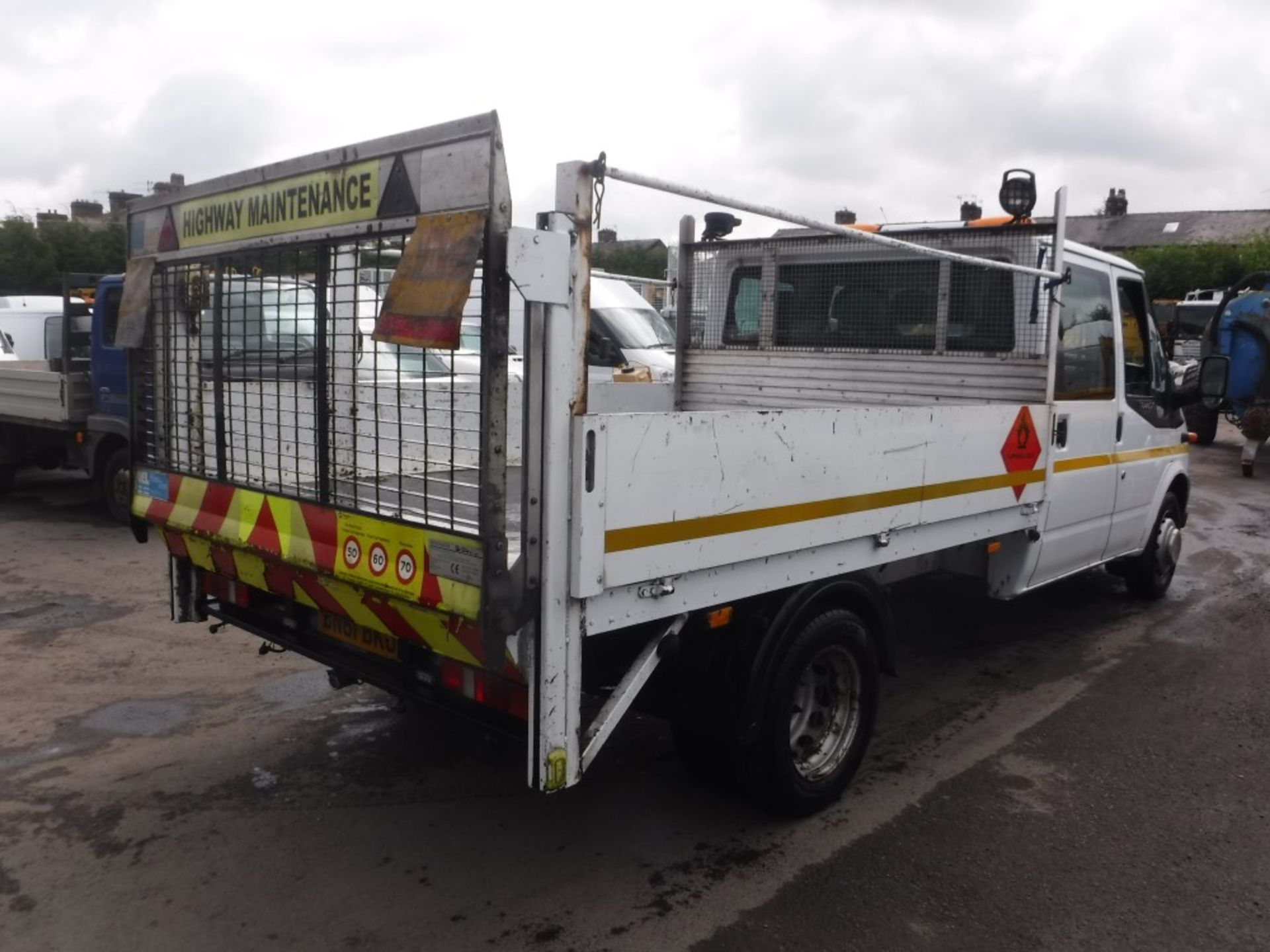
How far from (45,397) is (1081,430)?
9.18m

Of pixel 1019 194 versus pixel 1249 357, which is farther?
pixel 1249 357

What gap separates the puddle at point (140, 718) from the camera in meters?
4.83

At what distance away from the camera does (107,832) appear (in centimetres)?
383

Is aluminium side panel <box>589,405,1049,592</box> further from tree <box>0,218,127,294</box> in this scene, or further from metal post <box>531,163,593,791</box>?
tree <box>0,218,127,294</box>

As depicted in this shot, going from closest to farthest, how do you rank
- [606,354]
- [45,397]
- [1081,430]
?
[1081,430]
[45,397]
[606,354]

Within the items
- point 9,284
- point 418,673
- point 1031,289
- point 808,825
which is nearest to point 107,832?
point 418,673

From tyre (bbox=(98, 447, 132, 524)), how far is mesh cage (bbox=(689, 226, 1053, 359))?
6080 mm

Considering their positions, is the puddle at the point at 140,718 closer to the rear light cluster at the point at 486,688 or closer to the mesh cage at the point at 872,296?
the rear light cluster at the point at 486,688

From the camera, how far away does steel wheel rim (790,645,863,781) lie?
3979 millimetres

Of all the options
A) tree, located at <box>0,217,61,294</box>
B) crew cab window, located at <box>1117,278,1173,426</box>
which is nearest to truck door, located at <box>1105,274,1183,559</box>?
crew cab window, located at <box>1117,278,1173,426</box>

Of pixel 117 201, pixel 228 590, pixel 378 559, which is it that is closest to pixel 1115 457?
pixel 378 559

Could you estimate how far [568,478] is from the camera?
284cm

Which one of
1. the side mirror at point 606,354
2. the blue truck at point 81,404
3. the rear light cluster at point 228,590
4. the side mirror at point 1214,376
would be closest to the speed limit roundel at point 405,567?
the rear light cluster at point 228,590

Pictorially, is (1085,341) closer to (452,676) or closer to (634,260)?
(452,676)
